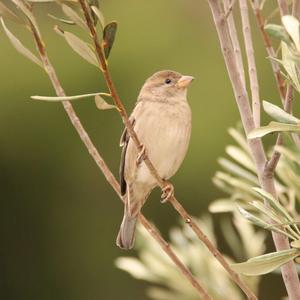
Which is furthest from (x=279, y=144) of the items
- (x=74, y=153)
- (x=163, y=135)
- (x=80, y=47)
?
(x=74, y=153)

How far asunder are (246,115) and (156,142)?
821 millimetres

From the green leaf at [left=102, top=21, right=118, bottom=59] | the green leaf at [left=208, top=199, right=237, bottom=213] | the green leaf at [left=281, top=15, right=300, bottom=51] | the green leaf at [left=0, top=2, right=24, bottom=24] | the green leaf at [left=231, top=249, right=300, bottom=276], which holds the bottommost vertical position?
the green leaf at [left=208, top=199, right=237, bottom=213]

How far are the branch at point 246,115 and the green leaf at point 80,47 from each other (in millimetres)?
163

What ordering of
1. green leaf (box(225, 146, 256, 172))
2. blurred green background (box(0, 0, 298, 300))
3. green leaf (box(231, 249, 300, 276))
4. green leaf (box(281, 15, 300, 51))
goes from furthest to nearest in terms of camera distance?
blurred green background (box(0, 0, 298, 300))
green leaf (box(225, 146, 256, 172))
green leaf (box(231, 249, 300, 276))
green leaf (box(281, 15, 300, 51))

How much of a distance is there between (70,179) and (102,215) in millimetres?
195

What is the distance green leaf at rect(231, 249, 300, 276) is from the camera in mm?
898

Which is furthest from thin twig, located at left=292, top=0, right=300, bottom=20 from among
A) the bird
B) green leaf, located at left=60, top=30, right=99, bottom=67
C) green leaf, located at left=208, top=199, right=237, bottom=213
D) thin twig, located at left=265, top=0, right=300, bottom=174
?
the bird

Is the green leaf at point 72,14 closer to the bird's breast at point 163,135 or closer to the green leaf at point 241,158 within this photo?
the green leaf at point 241,158

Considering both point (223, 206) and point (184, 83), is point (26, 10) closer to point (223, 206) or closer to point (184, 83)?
point (223, 206)

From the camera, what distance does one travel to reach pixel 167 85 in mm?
2076

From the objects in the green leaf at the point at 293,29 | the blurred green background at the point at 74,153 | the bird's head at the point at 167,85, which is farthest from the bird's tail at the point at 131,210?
the blurred green background at the point at 74,153

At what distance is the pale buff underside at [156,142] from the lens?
1873 millimetres

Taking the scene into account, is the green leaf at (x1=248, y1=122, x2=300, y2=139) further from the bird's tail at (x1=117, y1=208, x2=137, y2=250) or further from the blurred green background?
the blurred green background

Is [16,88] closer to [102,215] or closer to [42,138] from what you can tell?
[42,138]
